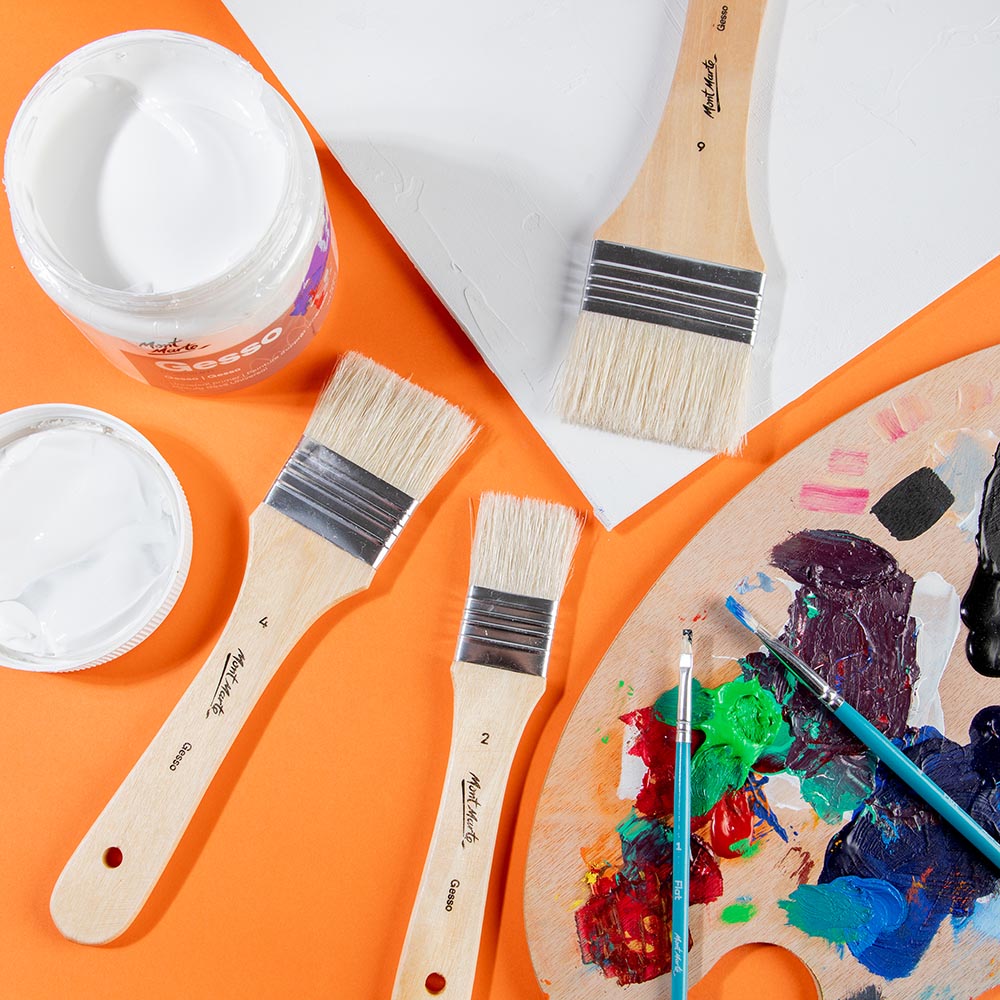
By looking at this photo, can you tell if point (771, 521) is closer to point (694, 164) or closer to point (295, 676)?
point (694, 164)

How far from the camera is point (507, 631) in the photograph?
46.7 inches

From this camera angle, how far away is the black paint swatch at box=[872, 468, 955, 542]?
1229 mm

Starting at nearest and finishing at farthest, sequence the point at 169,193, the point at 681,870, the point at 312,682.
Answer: the point at 169,193, the point at 681,870, the point at 312,682

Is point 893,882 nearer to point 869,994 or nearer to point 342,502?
point 869,994

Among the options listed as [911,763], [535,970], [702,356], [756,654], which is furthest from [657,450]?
[535,970]

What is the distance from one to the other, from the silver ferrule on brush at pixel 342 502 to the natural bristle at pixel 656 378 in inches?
10.3

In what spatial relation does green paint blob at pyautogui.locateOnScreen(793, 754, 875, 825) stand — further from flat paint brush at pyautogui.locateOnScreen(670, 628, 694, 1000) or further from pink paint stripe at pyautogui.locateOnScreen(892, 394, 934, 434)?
pink paint stripe at pyautogui.locateOnScreen(892, 394, 934, 434)

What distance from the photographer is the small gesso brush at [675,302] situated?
3.89 ft

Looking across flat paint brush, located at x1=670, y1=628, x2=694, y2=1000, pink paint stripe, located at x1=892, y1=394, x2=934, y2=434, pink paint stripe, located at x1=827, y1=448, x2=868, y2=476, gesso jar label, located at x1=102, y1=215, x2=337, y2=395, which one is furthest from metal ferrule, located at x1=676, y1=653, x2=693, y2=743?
gesso jar label, located at x1=102, y1=215, x2=337, y2=395

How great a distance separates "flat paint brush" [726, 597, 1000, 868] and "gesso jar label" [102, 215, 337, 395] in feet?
2.05

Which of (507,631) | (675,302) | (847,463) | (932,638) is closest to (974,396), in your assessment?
(847,463)

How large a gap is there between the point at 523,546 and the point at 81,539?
54 cm

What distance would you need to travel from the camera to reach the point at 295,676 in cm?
123

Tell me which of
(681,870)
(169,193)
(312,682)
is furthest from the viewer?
(312,682)
